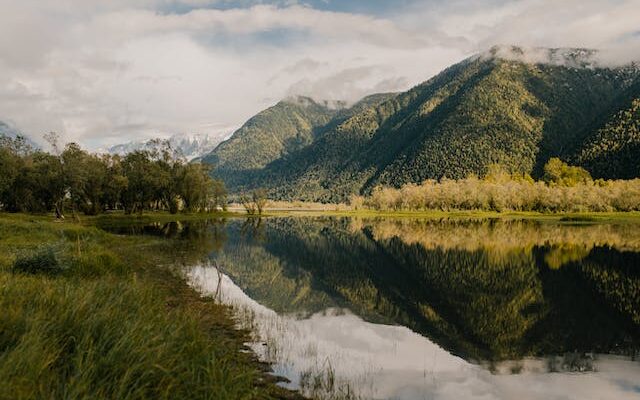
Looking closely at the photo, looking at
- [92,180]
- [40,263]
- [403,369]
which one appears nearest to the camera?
[403,369]

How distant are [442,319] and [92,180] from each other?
8800 centimetres

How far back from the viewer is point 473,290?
36000mm

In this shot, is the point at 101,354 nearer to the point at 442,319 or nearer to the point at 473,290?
the point at 442,319

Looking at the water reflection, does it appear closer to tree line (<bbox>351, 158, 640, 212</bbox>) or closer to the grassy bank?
the grassy bank

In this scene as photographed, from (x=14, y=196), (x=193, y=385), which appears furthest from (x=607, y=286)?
(x=14, y=196)

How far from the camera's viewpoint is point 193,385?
10.1m

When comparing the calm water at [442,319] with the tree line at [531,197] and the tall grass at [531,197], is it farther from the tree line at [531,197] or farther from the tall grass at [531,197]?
the tall grass at [531,197]

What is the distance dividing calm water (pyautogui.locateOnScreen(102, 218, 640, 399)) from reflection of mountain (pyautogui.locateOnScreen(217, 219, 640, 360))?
A: 103 mm

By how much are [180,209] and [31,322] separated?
132654 millimetres

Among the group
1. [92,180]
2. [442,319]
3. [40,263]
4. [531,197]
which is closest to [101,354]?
[40,263]

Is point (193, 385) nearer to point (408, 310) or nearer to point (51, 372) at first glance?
point (51, 372)

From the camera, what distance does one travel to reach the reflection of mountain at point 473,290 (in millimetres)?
23953

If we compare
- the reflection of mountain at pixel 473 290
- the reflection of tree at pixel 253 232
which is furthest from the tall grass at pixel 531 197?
the reflection of mountain at pixel 473 290

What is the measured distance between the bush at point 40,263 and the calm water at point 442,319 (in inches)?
346
